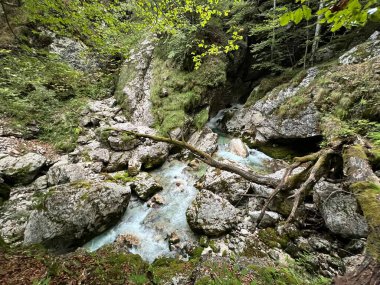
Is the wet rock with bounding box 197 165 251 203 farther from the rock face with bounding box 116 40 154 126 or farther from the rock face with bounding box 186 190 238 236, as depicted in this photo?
the rock face with bounding box 116 40 154 126

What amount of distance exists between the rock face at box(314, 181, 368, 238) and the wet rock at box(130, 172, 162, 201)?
4718 mm

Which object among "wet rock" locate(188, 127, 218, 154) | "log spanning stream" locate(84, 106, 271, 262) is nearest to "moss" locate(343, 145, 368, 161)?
"log spanning stream" locate(84, 106, 271, 262)

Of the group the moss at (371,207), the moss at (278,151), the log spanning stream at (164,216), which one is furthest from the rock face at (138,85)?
the moss at (371,207)

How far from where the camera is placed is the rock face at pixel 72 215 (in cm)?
450

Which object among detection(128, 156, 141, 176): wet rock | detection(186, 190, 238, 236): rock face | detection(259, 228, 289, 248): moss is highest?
detection(259, 228, 289, 248): moss

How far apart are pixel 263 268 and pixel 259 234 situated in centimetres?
111

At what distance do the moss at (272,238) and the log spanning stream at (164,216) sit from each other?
5.45 feet

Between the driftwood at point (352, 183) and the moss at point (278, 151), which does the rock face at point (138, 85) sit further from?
the driftwood at point (352, 183)

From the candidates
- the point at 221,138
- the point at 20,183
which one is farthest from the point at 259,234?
the point at 20,183

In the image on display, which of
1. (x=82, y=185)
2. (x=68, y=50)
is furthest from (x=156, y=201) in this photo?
(x=68, y=50)

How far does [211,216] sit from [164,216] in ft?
4.94

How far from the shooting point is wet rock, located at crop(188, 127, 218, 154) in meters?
8.65

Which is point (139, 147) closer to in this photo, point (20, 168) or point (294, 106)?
point (20, 168)

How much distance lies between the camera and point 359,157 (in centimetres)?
353
